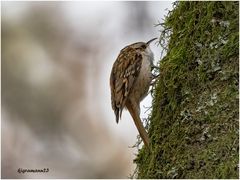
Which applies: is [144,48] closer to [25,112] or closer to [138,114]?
[138,114]

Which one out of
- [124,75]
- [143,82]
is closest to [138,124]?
[143,82]

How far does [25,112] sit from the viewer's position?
541 cm

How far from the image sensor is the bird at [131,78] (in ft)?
11.6

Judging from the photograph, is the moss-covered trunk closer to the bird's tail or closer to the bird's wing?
the bird's tail

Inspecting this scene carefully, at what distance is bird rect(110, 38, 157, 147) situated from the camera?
3551 millimetres

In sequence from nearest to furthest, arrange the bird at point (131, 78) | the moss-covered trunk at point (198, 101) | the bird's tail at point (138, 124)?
1. the moss-covered trunk at point (198, 101)
2. the bird's tail at point (138, 124)
3. the bird at point (131, 78)

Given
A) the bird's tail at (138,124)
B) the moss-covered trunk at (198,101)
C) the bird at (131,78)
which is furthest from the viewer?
the bird at (131,78)

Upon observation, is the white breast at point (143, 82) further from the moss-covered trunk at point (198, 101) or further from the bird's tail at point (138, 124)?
the moss-covered trunk at point (198, 101)

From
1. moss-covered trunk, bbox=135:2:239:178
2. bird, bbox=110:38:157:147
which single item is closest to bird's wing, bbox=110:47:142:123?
bird, bbox=110:38:157:147

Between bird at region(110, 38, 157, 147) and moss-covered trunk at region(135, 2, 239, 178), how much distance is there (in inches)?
29.6

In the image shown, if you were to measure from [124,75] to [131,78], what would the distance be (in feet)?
0.15

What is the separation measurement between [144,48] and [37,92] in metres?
1.99

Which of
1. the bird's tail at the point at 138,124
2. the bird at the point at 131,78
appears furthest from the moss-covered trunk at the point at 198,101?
the bird at the point at 131,78

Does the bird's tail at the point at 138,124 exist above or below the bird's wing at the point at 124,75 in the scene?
below
